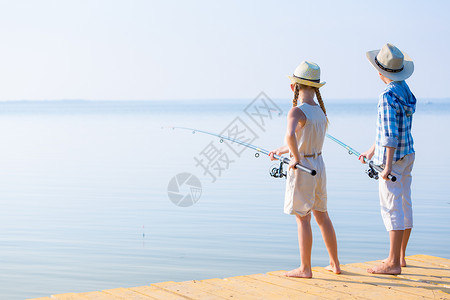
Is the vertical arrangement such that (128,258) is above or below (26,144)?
below

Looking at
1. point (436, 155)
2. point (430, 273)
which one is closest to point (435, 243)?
point (430, 273)

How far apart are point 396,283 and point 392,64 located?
1430 millimetres

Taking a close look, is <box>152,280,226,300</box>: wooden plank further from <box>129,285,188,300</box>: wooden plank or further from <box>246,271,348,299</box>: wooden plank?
<box>246,271,348,299</box>: wooden plank

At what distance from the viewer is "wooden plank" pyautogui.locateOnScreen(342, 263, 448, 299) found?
4.38 meters

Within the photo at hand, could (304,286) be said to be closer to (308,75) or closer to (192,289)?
(192,289)

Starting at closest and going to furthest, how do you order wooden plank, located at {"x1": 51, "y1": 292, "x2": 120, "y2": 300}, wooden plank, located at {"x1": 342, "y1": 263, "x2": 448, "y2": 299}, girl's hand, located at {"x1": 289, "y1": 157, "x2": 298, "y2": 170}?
wooden plank, located at {"x1": 51, "y1": 292, "x2": 120, "y2": 300} → wooden plank, located at {"x1": 342, "y1": 263, "x2": 448, "y2": 299} → girl's hand, located at {"x1": 289, "y1": 157, "x2": 298, "y2": 170}

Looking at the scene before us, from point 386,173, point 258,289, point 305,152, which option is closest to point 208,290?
point 258,289

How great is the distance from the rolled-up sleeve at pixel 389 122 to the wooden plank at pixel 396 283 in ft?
2.89

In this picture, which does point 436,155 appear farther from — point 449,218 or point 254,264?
point 254,264

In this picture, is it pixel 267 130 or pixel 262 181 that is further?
pixel 267 130

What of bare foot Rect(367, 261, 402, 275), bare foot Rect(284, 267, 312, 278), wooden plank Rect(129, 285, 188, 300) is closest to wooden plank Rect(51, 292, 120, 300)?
wooden plank Rect(129, 285, 188, 300)

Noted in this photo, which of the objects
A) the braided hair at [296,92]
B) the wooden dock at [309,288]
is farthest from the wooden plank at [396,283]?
the braided hair at [296,92]

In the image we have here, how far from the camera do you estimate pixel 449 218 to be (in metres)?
9.34

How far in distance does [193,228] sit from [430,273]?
417 centimetres
